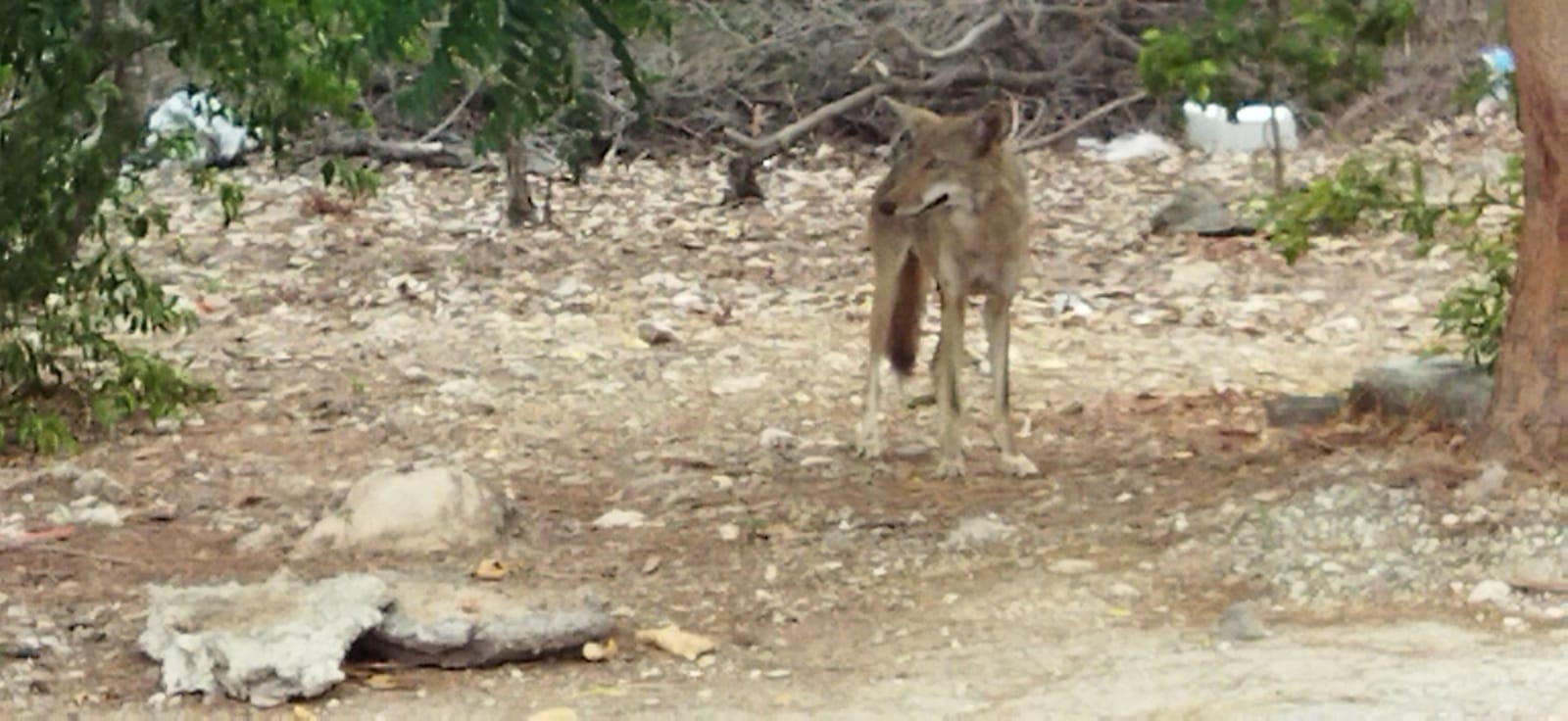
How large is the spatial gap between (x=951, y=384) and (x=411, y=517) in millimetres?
1895

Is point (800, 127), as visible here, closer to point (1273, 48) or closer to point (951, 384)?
point (1273, 48)

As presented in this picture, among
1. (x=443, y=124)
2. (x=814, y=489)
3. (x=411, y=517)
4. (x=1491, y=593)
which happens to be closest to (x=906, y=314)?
(x=814, y=489)

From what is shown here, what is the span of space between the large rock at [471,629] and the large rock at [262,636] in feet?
0.24

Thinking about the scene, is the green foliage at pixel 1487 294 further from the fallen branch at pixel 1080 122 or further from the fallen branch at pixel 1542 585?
the fallen branch at pixel 1080 122

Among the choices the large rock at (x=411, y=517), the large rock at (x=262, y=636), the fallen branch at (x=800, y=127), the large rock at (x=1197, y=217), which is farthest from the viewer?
the fallen branch at (x=800, y=127)

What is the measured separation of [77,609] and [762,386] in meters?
3.70

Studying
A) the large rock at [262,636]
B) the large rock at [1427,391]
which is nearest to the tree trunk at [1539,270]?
the large rock at [1427,391]

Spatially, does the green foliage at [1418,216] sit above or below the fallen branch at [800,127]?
below

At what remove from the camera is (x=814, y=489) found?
23.8 ft

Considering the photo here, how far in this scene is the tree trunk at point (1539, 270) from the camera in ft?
19.0

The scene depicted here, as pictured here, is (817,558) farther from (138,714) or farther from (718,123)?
(718,123)

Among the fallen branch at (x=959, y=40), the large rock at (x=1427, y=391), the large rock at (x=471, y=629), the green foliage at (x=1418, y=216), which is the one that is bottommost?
the large rock at (x=471, y=629)

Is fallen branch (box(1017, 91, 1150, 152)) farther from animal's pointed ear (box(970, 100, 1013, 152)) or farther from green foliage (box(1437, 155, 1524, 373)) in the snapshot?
green foliage (box(1437, 155, 1524, 373))

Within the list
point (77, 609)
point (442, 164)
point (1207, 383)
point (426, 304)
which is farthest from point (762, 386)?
point (442, 164)
